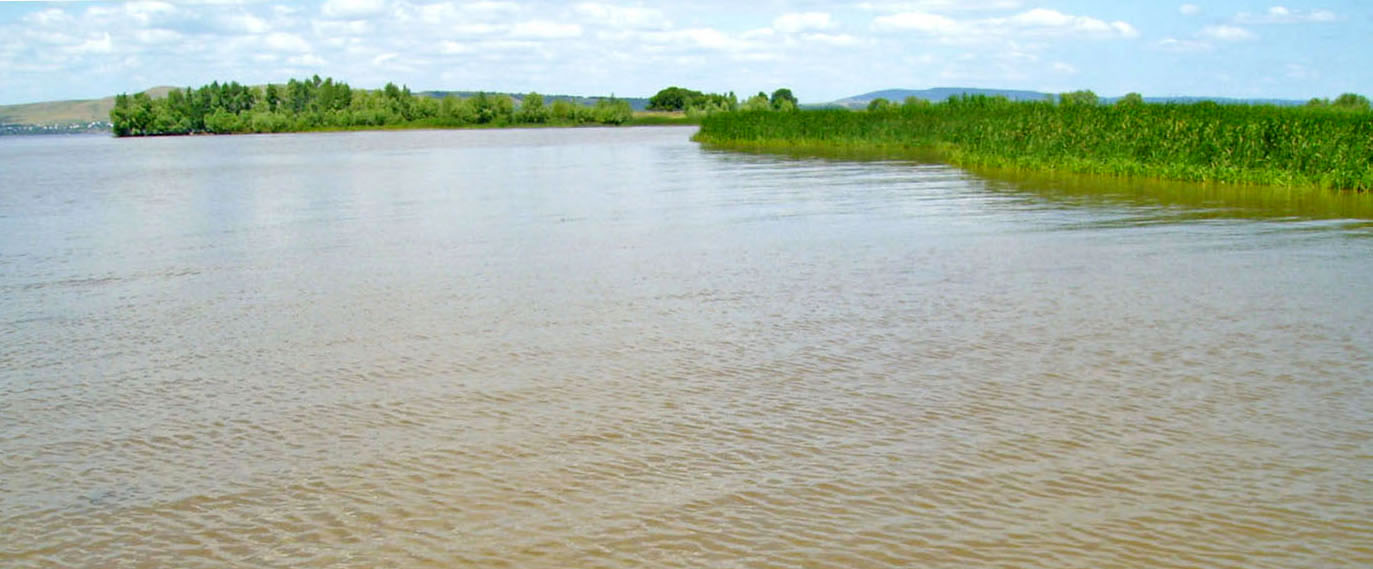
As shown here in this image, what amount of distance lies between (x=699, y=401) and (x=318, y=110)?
15041cm

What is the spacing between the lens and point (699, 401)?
778cm

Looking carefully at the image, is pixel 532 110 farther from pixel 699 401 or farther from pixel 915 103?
pixel 699 401

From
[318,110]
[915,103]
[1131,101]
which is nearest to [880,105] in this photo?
[915,103]

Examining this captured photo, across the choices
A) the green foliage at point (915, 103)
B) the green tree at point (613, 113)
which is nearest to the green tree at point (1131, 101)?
the green foliage at point (915, 103)

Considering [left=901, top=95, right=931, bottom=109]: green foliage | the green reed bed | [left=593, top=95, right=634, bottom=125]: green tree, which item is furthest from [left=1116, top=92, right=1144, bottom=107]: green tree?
[left=593, top=95, right=634, bottom=125]: green tree

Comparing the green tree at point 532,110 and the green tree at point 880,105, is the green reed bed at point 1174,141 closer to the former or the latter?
the green tree at point 880,105

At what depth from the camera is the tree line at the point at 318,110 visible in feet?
450

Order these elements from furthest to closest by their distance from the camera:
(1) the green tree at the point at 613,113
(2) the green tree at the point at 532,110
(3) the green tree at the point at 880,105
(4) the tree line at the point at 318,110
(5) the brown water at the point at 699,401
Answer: (2) the green tree at the point at 532,110 < (1) the green tree at the point at 613,113 < (4) the tree line at the point at 318,110 < (3) the green tree at the point at 880,105 < (5) the brown water at the point at 699,401

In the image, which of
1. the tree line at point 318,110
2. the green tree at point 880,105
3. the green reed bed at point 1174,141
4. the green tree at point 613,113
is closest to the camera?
the green reed bed at point 1174,141

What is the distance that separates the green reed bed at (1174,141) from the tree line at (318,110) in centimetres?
10835

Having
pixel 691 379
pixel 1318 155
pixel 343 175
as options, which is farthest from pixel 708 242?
pixel 343 175

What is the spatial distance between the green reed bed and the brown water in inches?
325

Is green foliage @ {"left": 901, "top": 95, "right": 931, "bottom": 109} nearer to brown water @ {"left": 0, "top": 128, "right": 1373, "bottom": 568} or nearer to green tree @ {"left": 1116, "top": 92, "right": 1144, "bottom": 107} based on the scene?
green tree @ {"left": 1116, "top": 92, "right": 1144, "bottom": 107}

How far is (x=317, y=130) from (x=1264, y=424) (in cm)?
14576
